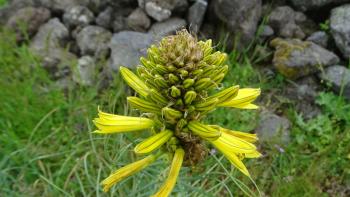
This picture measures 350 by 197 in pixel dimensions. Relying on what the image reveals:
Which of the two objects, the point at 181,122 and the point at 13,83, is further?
the point at 13,83

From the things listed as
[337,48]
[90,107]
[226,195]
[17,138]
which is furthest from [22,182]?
[337,48]

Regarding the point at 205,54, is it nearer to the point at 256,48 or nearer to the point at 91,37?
the point at 256,48

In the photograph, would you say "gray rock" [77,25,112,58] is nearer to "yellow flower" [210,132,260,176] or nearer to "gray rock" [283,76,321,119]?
"gray rock" [283,76,321,119]

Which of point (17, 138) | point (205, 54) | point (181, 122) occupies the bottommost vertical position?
point (17, 138)

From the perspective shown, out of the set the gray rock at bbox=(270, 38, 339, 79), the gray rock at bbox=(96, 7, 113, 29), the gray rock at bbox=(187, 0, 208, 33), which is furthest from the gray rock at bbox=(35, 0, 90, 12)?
the gray rock at bbox=(270, 38, 339, 79)

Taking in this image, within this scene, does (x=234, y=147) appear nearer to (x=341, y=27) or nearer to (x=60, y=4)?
(x=341, y=27)

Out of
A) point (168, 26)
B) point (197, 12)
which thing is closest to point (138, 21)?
point (168, 26)

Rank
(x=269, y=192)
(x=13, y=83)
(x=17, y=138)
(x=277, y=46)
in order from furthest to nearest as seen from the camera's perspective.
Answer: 1. (x=277, y=46)
2. (x=13, y=83)
3. (x=17, y=138)
4. (x=269, y=192)

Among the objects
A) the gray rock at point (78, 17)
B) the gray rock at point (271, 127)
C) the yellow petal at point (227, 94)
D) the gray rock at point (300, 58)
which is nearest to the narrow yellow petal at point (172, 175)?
the yellow petal at point (227, 94)

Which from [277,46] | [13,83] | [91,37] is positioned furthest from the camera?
[91,37]

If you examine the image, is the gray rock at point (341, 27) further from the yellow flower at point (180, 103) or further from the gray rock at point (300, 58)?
the yellow flower at point (180, 103)
